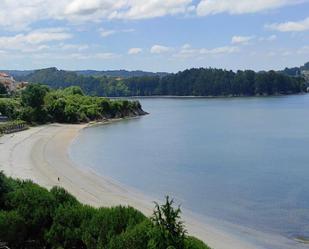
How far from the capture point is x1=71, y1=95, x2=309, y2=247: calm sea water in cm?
3781

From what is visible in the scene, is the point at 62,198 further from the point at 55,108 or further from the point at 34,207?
the point at 55,108

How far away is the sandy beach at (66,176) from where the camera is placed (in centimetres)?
3169

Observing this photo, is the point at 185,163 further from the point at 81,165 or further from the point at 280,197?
the point at 280,197

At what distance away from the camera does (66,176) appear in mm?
50500

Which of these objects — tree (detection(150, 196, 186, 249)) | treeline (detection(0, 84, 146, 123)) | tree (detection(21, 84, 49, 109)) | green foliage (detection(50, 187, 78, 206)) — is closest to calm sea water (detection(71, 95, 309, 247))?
treeline (detection(0, 84, 146, 123))

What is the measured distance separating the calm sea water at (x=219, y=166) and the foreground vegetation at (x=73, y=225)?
16379 millimetres

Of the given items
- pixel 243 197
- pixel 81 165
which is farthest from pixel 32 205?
pixel 81 165

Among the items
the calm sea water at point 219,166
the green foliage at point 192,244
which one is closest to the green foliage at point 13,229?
the green foliage at point 192,244

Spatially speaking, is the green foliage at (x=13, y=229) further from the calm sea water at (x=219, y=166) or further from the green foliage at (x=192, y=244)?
the calm sea water at (x=219, y=166)

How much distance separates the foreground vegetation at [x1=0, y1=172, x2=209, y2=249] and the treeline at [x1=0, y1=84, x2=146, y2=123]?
85330 mm

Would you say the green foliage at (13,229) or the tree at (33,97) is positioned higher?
the tree at (33,97)

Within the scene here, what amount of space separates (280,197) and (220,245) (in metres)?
13.8

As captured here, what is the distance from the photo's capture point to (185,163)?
60.1 metres

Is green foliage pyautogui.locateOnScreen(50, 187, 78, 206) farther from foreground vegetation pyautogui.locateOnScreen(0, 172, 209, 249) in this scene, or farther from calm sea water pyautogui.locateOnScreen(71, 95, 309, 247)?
calm sea water pyautogui.locateOnScreen(71, 95, 309, 247)
